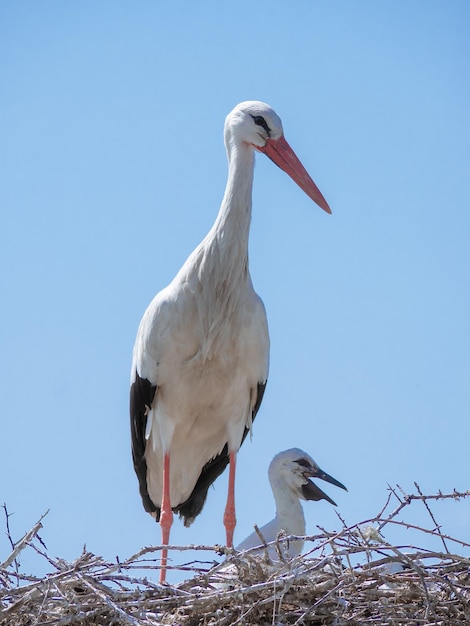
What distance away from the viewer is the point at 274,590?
5723 millimetres

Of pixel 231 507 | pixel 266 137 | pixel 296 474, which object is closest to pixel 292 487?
pixel 296 474

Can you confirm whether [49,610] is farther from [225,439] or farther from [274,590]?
[225,439]

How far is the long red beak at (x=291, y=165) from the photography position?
8.04 meters

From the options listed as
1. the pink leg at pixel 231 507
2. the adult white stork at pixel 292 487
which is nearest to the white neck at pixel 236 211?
the pink leg at pixel 231 507

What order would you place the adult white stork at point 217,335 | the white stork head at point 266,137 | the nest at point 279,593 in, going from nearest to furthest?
the nest at point 279,593, the adult white stork at point 217,335, the white stork head at point 266,137

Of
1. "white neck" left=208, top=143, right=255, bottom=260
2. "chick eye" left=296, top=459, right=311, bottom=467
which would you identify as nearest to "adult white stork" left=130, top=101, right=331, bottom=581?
"white neck" left=208, top=143, right=255, bottom=260

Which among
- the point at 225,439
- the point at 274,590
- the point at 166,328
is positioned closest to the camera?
the point at 274,590

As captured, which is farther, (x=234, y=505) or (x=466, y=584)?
(x=234, y=505)

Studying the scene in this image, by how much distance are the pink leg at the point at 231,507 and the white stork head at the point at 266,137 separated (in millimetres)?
1486

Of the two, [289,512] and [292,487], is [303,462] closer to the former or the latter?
[292,487]

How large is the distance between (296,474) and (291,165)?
1716mm

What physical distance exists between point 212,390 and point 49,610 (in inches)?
92.7

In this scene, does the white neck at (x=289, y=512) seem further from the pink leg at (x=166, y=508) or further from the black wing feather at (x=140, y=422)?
the black wing feather at (x=140, y=422)

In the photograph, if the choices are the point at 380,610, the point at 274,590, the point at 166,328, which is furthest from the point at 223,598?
the point at 166,328
